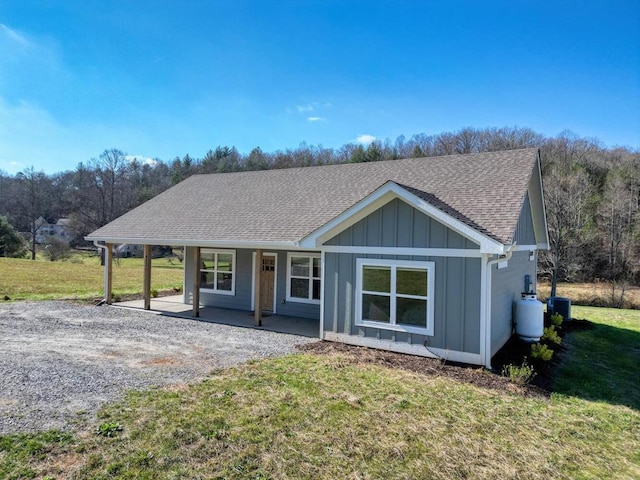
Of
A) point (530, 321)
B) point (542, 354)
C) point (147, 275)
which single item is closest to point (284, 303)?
point (147, 275)

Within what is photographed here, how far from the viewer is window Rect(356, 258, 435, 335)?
7613 mm

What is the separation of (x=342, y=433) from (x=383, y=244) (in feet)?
14.5

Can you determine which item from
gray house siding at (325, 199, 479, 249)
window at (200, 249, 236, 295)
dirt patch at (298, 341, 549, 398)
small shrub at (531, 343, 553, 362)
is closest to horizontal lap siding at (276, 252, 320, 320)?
window at (200, 249, 236, 295)

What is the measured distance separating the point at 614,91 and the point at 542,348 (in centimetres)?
1211

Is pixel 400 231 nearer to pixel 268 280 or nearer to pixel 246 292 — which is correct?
pixel 268 280

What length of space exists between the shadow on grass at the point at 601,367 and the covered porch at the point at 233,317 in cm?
530

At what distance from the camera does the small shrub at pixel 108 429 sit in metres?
4.17

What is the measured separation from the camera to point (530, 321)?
29.8 feet

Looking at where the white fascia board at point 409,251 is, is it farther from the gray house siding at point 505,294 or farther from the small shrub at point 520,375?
the small shrub at point 520,375

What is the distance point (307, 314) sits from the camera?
11.6 meters

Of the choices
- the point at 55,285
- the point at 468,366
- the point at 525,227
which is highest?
the point at 525,227

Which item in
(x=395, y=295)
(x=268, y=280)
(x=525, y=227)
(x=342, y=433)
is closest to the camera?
(x=342, y=433)

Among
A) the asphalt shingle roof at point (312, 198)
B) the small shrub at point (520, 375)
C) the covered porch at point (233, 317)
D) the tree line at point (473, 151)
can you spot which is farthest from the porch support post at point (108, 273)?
the tree line at point (473, 151)

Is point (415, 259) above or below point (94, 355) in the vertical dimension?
above
